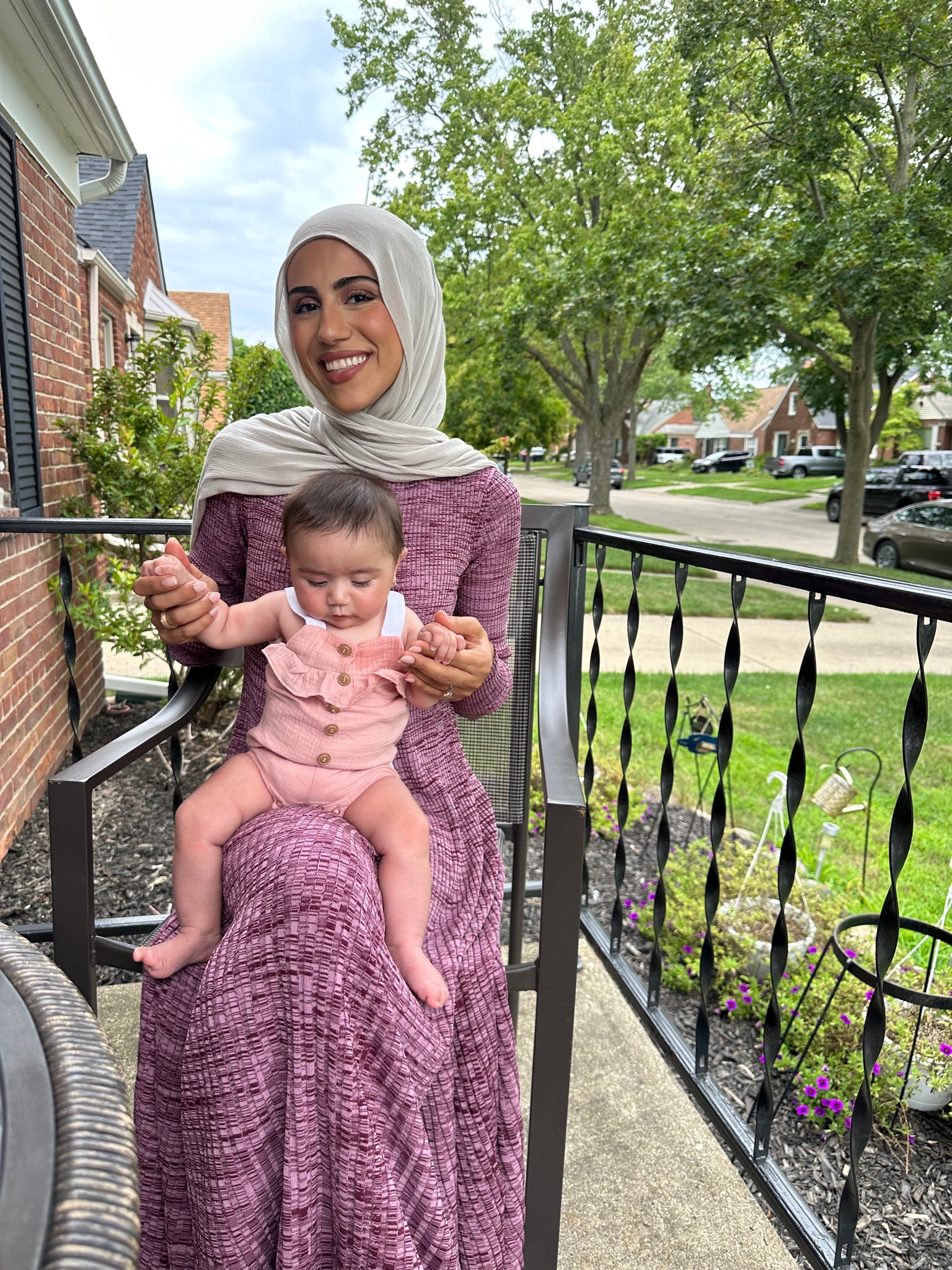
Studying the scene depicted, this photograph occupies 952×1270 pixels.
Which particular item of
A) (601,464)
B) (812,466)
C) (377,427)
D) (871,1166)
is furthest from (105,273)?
(812,466)

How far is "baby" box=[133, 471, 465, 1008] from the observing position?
3.68 ft

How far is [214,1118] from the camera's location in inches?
36.2

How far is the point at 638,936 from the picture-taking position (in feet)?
8.86

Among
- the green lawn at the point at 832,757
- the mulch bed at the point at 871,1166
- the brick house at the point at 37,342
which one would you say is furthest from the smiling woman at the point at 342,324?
the green lawn at the point at 832,757

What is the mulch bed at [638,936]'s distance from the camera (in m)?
1.69

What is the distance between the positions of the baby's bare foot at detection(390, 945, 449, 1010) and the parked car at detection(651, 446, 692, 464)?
51.0 metres

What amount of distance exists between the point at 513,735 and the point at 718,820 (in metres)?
0.44

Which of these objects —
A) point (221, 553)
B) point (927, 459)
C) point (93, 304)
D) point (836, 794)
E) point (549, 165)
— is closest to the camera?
point (221, 553)

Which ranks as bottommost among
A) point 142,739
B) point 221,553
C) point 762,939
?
point 762,939

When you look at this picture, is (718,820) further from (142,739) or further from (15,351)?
(15,351)

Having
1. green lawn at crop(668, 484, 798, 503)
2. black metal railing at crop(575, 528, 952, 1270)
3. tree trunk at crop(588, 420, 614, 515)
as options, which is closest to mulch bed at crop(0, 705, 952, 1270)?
black metal railing at crop(575, 528, 952, 1270)

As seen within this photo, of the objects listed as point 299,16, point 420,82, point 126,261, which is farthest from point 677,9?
point 126,261

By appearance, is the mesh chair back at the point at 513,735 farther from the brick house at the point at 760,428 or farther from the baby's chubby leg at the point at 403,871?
the brick house at the point at 760,428

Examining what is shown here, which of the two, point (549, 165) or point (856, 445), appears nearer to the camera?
point (856, 445)
